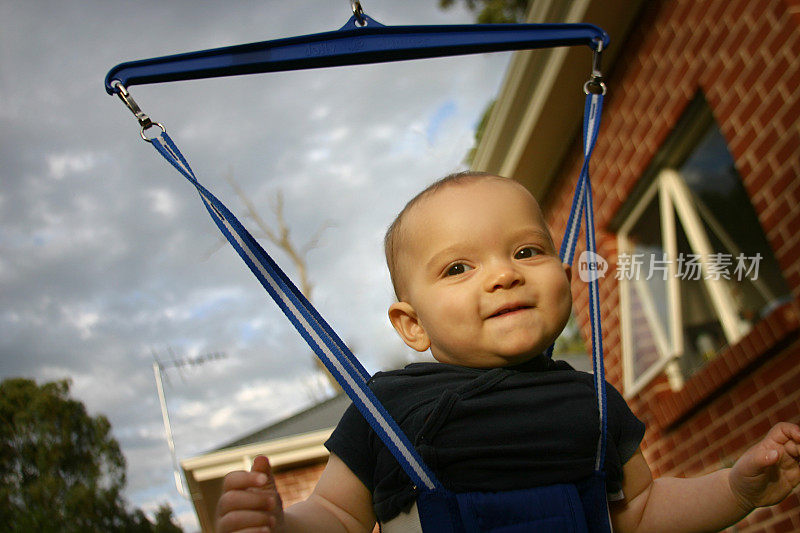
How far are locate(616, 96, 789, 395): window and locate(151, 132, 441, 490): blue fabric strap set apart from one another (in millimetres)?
3142

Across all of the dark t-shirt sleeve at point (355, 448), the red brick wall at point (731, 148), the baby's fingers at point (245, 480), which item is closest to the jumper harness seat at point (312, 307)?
the dark t-shirt sleeve at point (355, 448)

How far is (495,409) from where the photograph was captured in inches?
53.9

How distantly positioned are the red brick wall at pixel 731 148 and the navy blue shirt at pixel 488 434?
2060mm

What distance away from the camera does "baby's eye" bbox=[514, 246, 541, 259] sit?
1.48m

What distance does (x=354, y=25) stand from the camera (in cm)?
161

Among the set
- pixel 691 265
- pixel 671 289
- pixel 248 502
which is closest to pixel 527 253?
pixel 248 502

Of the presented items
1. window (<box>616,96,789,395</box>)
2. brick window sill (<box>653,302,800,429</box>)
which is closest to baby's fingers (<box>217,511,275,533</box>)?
brick window sill (<box>653,302,800,429</box>)

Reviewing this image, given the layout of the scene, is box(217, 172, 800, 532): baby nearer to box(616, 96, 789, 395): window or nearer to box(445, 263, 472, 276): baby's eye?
Answer: box(445, 263, 472, 276): baby's eye

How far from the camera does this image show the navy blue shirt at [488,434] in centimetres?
132

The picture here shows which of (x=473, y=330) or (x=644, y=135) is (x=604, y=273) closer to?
(x=644, y=135)

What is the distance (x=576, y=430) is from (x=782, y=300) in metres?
2.95

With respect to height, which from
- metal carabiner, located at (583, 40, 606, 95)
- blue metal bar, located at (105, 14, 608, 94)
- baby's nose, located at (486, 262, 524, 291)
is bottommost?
baby's nose, located at (486, 262, 524, 291)

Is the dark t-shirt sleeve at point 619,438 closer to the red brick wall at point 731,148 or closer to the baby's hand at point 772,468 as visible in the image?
the baby's hand at point 772,468

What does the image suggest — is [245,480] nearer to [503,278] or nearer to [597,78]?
[503,278]
